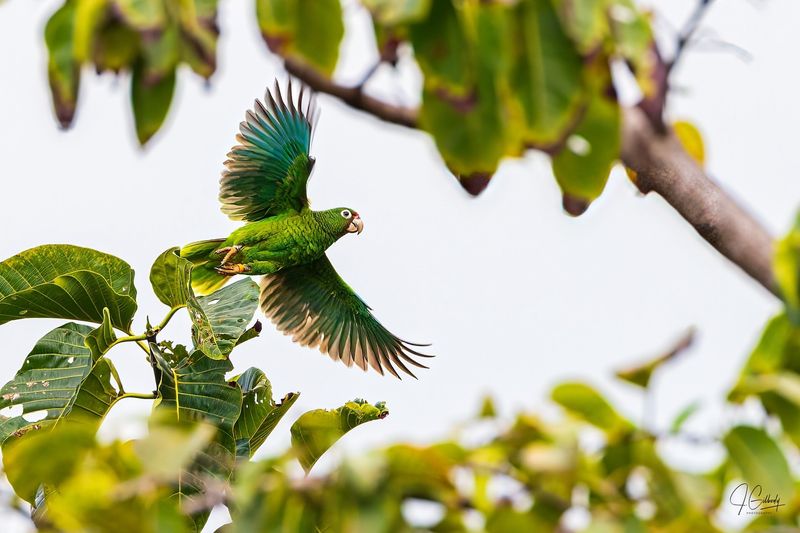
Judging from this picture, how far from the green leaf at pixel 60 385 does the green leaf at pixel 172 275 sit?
28 centimetres

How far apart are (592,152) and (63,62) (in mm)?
679

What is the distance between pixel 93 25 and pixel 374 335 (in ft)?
16.6

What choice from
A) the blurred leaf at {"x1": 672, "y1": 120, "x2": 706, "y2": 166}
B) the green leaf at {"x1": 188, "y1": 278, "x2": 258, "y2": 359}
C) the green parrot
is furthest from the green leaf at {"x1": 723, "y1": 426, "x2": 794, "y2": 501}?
the green parrot

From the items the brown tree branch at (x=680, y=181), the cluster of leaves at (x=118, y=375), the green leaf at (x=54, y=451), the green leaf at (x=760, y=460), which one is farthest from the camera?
the cluster of leaves at (x=118, y=375)

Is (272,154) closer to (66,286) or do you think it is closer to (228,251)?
(228,251)

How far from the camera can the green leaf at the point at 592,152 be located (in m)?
1.31

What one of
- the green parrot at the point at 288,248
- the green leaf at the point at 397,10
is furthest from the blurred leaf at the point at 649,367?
the green parrot at the point at 288,248

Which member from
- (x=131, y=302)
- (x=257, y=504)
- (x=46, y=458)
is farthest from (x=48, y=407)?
Result: (x=257, y=504)

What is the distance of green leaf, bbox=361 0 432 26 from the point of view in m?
1.13

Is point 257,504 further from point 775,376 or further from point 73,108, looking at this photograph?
point 775,376

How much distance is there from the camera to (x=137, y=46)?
4.25ft

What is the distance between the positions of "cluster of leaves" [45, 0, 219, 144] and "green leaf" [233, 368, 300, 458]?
7.52 feet

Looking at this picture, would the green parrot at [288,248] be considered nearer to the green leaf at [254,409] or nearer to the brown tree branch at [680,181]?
the green leaf at [254,409]

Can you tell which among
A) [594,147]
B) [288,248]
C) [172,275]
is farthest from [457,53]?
[288,248]
